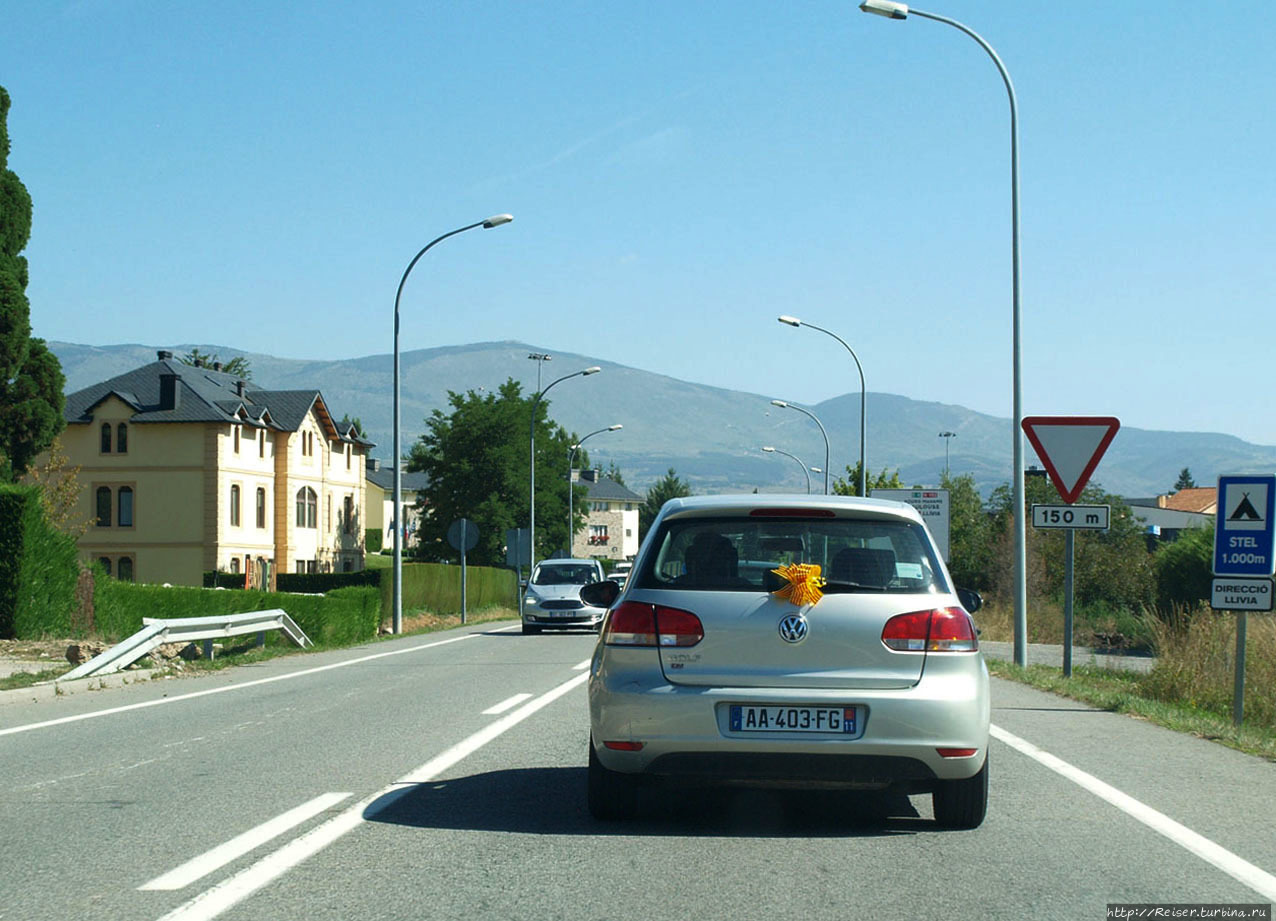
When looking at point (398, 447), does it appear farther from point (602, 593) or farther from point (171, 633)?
point (602, 593)

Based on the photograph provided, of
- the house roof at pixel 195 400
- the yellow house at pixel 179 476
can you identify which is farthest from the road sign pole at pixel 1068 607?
the house roof at pixel 195 400

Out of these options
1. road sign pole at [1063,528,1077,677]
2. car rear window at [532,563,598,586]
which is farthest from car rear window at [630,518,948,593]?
car rear window at [532,563,598,586]

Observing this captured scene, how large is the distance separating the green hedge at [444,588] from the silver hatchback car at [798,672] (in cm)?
3311

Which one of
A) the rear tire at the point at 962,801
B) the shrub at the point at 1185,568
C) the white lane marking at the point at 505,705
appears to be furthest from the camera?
the shrub at the point at 1185,568

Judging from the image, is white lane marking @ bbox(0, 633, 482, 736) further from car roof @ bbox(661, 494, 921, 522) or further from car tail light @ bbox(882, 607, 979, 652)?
car tail light @ bbox(882, 607, 979, 652)

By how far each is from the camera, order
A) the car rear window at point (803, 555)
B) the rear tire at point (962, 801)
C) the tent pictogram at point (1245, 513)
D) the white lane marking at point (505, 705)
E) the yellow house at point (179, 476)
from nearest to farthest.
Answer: the car rear window at point (803, 555), the rear tire at point (962, 801), the tent pictogram at point (1245, 513), the white lane marking at point (505, 705), the yellow house at point (179, 476)

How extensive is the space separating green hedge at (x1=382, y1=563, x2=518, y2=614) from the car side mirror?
31.6 m

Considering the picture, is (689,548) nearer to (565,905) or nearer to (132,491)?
(565,905)

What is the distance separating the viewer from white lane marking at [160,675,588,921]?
215 inches

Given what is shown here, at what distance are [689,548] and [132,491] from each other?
61935mm

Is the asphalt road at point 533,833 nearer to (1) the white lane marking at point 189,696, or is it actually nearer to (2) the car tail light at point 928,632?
(1) the white lane marking at point 189,696

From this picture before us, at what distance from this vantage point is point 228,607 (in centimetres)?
2592

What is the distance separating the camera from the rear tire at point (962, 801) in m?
7.11

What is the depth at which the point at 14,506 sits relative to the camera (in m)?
21.6
